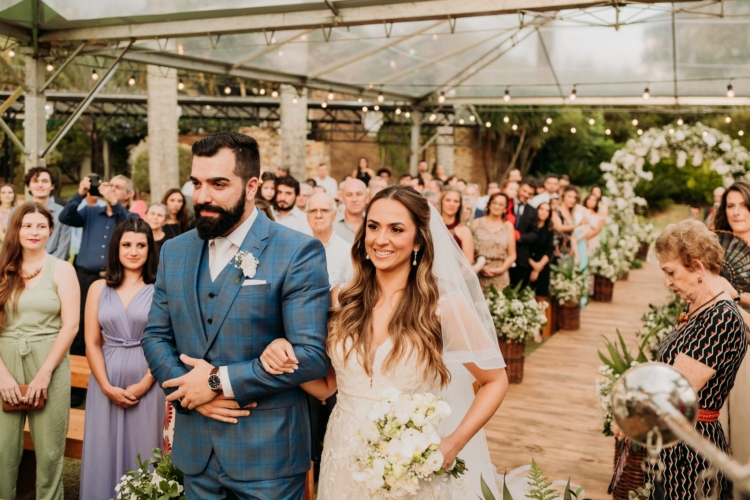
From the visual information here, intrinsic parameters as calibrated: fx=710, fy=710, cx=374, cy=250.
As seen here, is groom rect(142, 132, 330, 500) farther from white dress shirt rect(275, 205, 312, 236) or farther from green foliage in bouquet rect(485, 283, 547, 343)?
green foliage in bouquet rect(485, 283, 547, 343)

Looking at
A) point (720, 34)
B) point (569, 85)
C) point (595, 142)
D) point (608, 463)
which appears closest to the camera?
point (608, 463)

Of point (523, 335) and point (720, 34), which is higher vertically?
point (720, 34)

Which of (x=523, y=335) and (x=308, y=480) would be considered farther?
(x=523, y=335)

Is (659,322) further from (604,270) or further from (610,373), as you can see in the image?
(604,270)

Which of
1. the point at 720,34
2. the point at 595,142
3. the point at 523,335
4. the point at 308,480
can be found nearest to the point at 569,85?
the point at 720,34

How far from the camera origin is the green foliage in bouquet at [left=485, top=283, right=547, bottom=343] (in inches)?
257

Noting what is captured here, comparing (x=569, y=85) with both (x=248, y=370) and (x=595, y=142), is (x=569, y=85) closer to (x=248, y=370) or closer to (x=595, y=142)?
(x=248, y=370)

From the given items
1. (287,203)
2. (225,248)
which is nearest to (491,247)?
(287,203)

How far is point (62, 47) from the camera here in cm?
833

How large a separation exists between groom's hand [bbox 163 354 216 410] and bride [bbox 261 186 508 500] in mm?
384

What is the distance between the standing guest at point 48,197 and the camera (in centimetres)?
595

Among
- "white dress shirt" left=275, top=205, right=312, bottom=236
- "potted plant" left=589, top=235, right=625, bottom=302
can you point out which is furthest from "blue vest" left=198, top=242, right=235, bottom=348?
"potted plant" left=589, top=235, right=625, bottom=302

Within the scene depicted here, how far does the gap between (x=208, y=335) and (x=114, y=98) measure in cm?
2194

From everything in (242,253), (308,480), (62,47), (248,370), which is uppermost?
(62,47)
